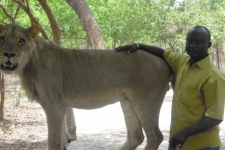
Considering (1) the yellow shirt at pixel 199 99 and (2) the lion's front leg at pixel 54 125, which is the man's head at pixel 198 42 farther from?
(2) the lion's front leg at pixel 54 125

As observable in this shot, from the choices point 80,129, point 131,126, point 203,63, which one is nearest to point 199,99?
point 203,63

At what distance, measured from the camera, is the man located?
279 cm

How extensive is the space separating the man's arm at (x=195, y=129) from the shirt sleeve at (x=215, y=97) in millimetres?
41

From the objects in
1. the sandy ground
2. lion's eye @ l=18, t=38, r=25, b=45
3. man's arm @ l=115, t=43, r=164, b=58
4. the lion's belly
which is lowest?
the sandy ground

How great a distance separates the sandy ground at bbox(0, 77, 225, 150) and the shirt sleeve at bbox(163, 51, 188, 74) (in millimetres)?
3230

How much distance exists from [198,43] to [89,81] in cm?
174

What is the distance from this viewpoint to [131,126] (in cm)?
471

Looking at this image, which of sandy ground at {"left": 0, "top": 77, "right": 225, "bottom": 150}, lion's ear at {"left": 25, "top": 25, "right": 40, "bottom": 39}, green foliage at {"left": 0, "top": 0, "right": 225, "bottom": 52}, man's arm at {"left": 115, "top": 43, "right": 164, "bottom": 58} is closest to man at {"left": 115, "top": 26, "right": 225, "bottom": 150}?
man's arm at {"left": 115, "top": 43, "right": 164, "bottom": 58}

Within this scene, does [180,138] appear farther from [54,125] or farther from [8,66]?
[8,66]

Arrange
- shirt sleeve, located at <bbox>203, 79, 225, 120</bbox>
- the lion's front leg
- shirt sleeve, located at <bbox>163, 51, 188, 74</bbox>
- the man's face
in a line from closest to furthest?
shirt sleeve, located at <bbox>203, 79, 225, 120</bbox> → the man's face → shirt sleeve, located at <bbox>163, 51, 188, 74</bbox> → the lion's front leg

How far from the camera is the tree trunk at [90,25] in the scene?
7461 mm

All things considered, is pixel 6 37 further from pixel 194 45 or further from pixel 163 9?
pixel 163 9

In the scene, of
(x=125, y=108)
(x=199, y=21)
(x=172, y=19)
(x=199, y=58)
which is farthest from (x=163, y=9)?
(x=199, y=58)

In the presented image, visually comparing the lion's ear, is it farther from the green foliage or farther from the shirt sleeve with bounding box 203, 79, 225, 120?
the green foliage
